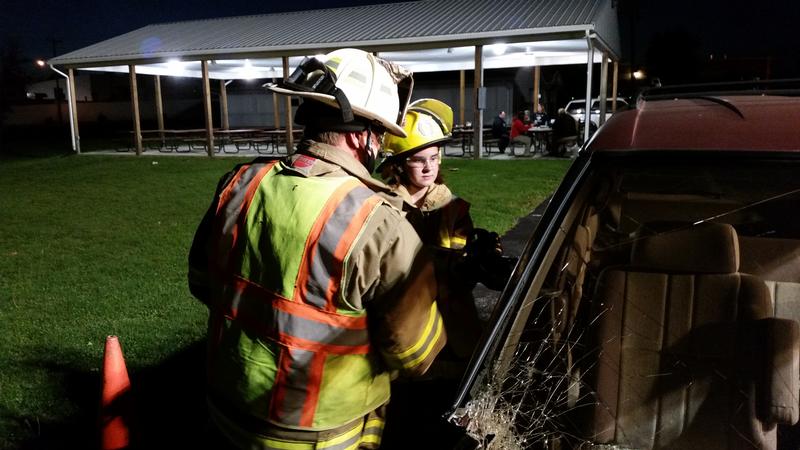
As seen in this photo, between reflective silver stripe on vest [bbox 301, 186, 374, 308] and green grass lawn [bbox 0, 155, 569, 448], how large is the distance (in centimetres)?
202

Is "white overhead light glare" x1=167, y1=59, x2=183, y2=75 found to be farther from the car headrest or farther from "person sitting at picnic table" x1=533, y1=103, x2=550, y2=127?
the car headrest

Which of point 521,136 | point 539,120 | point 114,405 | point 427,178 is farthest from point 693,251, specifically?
point 539,120

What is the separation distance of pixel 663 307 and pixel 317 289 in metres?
0.98

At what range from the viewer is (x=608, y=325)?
5.92 ft

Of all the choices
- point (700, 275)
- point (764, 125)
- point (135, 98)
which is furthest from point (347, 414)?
point (135, 98)

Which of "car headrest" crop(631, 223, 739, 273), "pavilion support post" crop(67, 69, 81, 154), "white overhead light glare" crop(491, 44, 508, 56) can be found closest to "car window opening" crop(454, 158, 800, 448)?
"car headrest" crop(631, 223, 739, 273)

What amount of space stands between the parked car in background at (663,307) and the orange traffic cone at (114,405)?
1.90 metres

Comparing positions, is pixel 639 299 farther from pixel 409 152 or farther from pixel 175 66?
pixel 175 66

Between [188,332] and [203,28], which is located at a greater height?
[203,28]

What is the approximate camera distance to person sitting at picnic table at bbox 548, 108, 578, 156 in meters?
16.3

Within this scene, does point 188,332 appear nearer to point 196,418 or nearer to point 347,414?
point 196,418

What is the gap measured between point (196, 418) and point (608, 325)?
2.29 metres

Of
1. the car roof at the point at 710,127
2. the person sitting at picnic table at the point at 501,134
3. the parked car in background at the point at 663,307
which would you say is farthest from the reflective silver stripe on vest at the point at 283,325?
the person sitting at picnic table at the point at 501,134

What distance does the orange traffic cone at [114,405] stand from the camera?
2.71 meters
